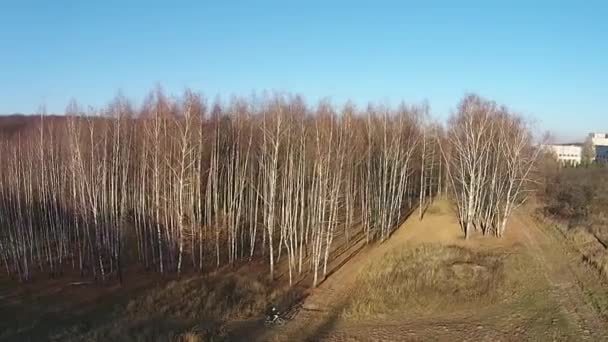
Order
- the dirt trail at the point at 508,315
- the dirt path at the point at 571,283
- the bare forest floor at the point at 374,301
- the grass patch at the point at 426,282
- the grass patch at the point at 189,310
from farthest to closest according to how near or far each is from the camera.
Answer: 1. the grass patch at the point at 426,282
2. the bare forest floor at the point at 374,301
3. the grass patch at the point at 189,310
4. the dirt trail at the point at 508,315
5. the dirt path at the point at 571,283

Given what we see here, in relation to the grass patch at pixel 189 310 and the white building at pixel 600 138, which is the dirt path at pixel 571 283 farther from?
the white building at pixel 600 138

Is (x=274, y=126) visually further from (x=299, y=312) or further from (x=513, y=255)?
(x=513, y=255)

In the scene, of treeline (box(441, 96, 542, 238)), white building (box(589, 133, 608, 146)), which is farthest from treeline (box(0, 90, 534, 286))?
white building (box(589, 133, 608, 146))

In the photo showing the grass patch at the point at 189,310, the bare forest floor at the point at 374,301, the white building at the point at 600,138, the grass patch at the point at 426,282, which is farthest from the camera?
the white building at the point at 600,138

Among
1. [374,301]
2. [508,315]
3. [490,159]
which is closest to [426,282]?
[374,301]

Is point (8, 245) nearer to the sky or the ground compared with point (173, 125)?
nearer to the ground

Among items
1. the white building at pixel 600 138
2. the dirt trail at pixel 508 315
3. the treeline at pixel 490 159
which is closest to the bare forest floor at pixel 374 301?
the dirt trail at pixel 508 315

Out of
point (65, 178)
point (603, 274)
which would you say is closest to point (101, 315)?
point (65, 178)

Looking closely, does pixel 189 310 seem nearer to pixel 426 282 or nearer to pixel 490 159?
pixel 426 282
